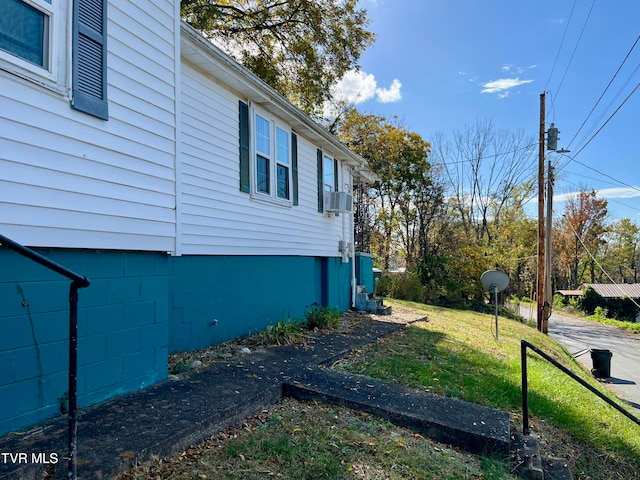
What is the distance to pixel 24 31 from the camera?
2879 mm

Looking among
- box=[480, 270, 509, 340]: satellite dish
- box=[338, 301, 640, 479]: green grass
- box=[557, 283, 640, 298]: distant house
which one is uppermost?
box=[480, 270, 509, 340]: satellite dish

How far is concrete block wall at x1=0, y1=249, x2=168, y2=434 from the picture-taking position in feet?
9.25

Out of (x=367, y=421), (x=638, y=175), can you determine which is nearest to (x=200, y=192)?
(x=367, y=421)

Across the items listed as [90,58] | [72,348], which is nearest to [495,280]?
[90,58]

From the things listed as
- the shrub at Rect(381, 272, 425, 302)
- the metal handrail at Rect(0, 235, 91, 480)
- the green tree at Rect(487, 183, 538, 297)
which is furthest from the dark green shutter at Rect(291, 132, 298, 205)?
the green tree at Rect(487, 183, 538, 297)

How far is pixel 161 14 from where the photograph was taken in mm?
4156

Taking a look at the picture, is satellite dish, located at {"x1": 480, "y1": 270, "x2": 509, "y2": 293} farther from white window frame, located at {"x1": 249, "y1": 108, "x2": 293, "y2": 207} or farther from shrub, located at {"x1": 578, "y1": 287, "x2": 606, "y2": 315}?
shrub, located at {"x1": 578, "y1": 287, "x2": 606, "y2": 315}

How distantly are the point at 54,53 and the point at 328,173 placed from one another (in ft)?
24.8

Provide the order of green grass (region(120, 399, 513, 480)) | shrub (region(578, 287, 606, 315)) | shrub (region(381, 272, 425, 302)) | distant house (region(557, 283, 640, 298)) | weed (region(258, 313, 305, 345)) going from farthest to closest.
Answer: shrub (region(578, 287, 606, 315))
distant house (region(557, 283, 640, 298))
shrub (region(381, 272, 425, 302))
weed (region(258, 313, 305, 345))
green grass (region(120, 399, 513, 480))

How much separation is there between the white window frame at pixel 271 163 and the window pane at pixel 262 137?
40 millimetres

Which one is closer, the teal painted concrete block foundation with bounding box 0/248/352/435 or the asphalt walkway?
the asphalt walkway

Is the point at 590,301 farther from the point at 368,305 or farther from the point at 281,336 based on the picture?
the point at 281,336

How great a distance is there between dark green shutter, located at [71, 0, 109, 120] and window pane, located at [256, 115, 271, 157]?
147 inches

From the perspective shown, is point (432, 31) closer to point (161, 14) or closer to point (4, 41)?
A: point (161, 14)
